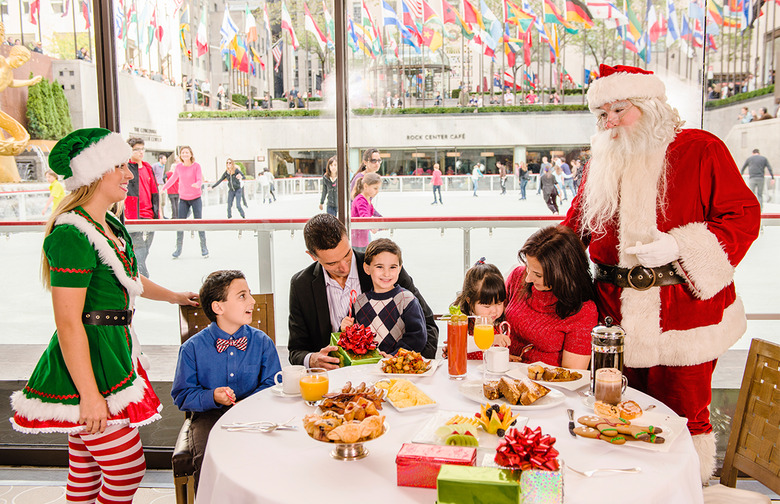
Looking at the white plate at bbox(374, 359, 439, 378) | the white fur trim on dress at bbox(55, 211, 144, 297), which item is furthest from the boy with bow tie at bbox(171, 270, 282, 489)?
the white plate at bbox(374, 359, 439, 378)

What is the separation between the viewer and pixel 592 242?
2.09 m

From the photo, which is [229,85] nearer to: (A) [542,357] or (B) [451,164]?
(B) [451,164]

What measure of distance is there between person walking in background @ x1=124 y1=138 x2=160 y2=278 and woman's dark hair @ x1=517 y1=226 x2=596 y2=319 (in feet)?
10.0

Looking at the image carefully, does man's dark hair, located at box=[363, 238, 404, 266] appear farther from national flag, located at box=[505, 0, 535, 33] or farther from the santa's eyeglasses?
national flag, located at box=[505, 0, 535, 33]

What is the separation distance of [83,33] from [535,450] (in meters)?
3.27

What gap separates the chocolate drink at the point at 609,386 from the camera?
138 cm

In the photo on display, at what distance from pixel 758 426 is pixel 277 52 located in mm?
4395

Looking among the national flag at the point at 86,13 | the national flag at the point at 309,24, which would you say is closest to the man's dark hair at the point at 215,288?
the national flag at the point at 86,13

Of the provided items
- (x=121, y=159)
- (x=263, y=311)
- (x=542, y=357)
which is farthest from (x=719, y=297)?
(x=121, y=159)

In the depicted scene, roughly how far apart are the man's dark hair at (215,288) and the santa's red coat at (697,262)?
1.32 m

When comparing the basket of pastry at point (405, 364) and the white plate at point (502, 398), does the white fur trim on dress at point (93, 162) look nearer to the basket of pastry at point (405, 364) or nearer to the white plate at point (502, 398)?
the basket of pastry at point (405, 364)

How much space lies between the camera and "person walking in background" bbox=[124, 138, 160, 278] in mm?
4055

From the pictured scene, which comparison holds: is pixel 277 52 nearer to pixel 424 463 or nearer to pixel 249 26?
pixel 249 26

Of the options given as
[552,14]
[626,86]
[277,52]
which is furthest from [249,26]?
[626,86]
